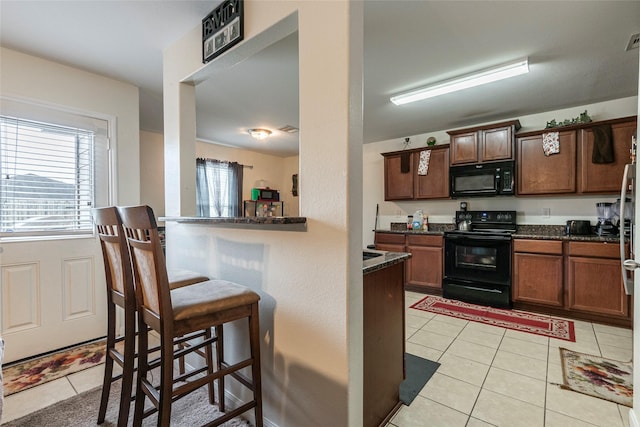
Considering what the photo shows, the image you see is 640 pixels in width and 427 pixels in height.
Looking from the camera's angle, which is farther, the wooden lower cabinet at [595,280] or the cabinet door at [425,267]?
the cabinet door at [425,267]

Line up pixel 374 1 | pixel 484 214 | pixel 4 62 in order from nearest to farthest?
1. pixel 374 1
2. pixel 4 62
3. pixel 484 214

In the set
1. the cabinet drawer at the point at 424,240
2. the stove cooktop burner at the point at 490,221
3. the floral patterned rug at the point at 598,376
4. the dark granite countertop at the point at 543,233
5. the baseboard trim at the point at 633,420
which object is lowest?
the floral patterned rug at the point at 598,376

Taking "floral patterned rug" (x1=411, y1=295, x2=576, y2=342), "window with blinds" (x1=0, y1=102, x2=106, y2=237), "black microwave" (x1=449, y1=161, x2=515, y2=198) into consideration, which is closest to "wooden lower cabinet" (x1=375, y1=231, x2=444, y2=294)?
"floral patterned rug" (x1=411, y1=295, x2=576, y2=342)

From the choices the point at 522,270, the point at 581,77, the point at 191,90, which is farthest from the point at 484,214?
the point at 191,90

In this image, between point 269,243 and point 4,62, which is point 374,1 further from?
point 4,62

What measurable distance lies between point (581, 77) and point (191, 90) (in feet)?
11.6

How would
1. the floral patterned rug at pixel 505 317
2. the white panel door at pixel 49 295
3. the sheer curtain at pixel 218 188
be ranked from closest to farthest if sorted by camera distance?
the white panel door at pixel 49 295, the floral patterned rug at pixel 505 317, the sheer curtain at pixel 218 188

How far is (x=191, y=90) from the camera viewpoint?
7.40 ft

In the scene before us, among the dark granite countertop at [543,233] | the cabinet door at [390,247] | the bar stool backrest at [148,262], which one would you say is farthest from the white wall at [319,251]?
the cabinet door at [390,247]

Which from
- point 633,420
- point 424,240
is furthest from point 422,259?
point 633,420

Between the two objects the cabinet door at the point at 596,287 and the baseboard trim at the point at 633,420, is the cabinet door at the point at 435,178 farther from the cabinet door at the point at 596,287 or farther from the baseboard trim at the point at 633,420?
the baseboard trim at the point at 633,420

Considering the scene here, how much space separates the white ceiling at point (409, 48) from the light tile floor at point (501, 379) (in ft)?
8.04

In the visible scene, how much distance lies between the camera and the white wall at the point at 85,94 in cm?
228

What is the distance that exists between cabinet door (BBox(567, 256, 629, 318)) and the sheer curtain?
200 inches
